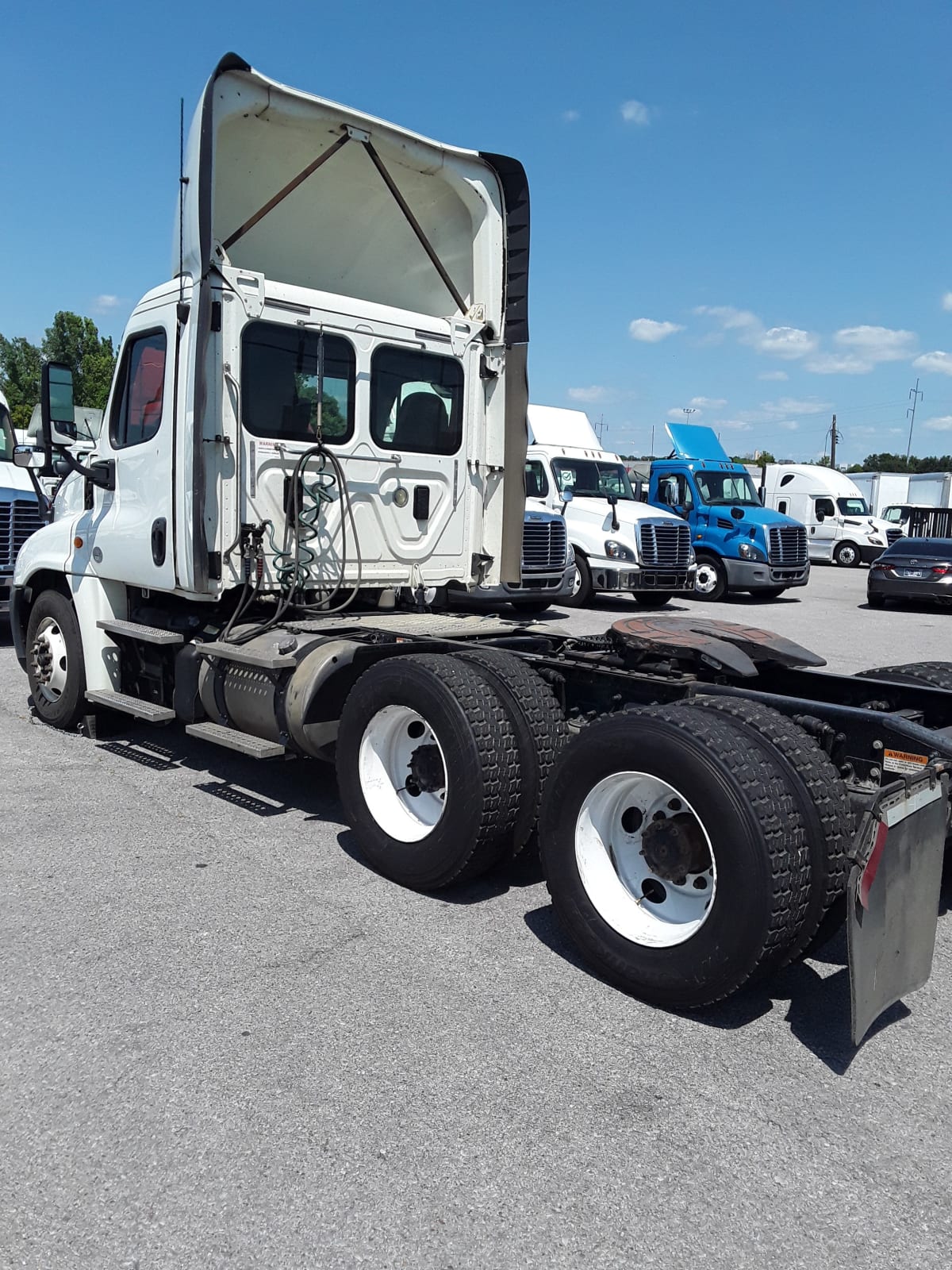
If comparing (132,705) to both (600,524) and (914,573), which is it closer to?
(600,524)

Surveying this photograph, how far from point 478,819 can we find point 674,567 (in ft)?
42.8

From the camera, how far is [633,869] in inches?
152

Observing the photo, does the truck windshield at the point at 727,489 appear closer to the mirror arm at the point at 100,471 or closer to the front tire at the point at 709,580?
the front tire at the point at 709,580

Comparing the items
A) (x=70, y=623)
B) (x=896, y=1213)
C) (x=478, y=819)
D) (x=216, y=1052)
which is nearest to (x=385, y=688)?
(x=478, y=819)

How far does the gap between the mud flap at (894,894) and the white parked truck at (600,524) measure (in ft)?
41.3

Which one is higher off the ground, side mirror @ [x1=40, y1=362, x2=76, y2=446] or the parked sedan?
side mirror @ [x1=40, y1=362, x2=76, y2=446]

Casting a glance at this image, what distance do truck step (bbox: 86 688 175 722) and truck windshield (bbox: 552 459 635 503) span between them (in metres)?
10.7

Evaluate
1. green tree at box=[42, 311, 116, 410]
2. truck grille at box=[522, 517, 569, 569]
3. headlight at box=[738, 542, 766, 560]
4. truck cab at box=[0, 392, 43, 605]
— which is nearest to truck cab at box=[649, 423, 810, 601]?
headlight at box=[738, 542, 766, 560]

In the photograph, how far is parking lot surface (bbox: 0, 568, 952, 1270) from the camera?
8.24 ft

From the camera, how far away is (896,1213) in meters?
2.61

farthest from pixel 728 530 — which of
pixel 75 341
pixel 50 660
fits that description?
pixel 75 341

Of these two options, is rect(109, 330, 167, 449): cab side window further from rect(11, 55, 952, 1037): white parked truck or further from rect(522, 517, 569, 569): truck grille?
rect(522, 517, 569, 569): truck grille

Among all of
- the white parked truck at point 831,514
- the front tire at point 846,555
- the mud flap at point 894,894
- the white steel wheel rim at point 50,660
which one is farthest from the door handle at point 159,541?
the front tire at point 846,555

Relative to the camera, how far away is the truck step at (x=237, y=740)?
5.39m
